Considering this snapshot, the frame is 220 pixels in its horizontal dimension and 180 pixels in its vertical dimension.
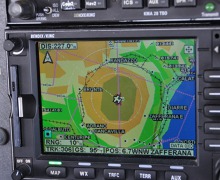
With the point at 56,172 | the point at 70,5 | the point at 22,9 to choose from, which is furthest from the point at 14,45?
the point at 56,172

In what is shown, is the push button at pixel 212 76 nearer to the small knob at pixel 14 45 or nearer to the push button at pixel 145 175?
the push button at pixel 145 175

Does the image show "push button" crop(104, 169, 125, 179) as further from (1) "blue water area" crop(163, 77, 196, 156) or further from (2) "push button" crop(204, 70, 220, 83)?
(2) "push button" crop(204, 70, 220, 83)

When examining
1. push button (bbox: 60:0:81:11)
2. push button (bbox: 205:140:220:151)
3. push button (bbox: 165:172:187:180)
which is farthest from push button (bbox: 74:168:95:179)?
push button (bbox: 60:0:81:11)

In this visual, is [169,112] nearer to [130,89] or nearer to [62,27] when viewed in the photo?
[130,89]

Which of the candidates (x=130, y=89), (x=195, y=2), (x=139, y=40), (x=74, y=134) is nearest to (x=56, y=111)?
(x=74, y=134)

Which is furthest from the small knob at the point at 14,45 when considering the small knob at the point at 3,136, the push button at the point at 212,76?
the push button at the point at 212,76
